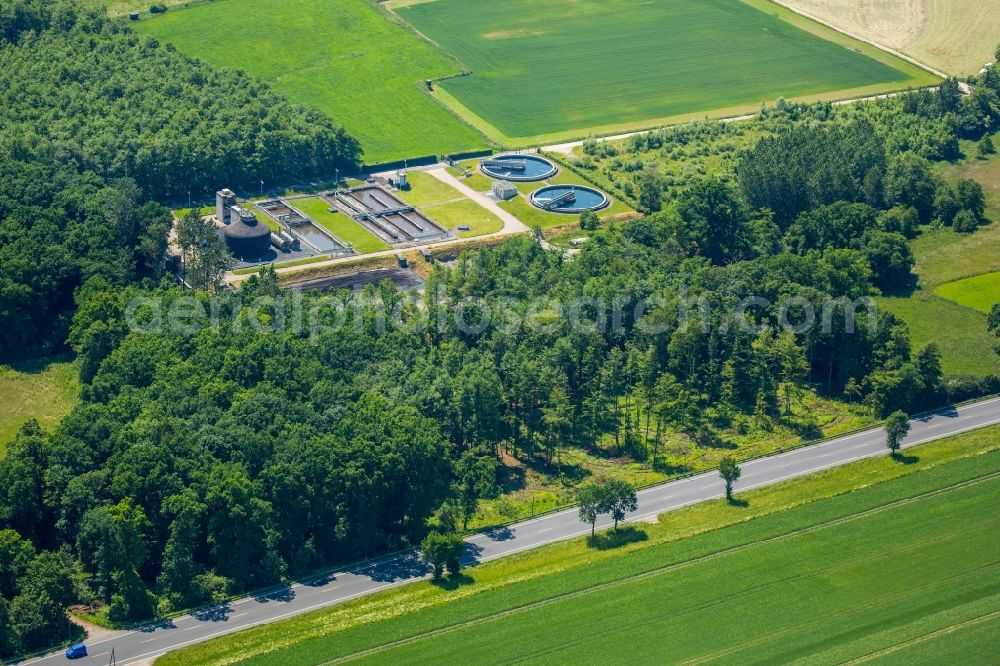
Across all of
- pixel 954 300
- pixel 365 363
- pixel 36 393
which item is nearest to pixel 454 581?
pixel 365 363

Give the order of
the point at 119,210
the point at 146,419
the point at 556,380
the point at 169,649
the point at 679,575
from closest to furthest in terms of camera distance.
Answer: the point at 169,649 < the point at 679,575 < the point at 146,419 < the point at 556,380 < the point at 119,210

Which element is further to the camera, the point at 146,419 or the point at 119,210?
the point at 119,210

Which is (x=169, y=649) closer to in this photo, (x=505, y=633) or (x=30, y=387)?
(x=505, y=633)

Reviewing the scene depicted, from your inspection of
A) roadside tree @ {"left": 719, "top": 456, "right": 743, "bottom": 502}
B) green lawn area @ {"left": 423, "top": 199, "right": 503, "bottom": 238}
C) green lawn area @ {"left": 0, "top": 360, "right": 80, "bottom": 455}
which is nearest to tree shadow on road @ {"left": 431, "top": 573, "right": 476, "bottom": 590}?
roadside tree @ {"left": 719, "top": 456, "right": 743, "bottom": 502}

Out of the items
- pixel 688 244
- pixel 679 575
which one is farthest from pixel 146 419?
pixel 688 244

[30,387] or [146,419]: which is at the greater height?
[146,419]

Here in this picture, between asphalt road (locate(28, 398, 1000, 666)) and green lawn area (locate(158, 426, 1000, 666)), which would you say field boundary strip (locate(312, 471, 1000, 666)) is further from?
asphalt road (locate(28, 398, 1000, 666))

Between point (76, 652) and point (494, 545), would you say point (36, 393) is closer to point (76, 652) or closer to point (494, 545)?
point (76, 652)

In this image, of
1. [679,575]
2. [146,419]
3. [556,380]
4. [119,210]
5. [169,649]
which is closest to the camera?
[169,649]

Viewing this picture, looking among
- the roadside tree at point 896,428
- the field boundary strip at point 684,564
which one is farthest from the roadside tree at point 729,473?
the roadside tree at point 896,428
